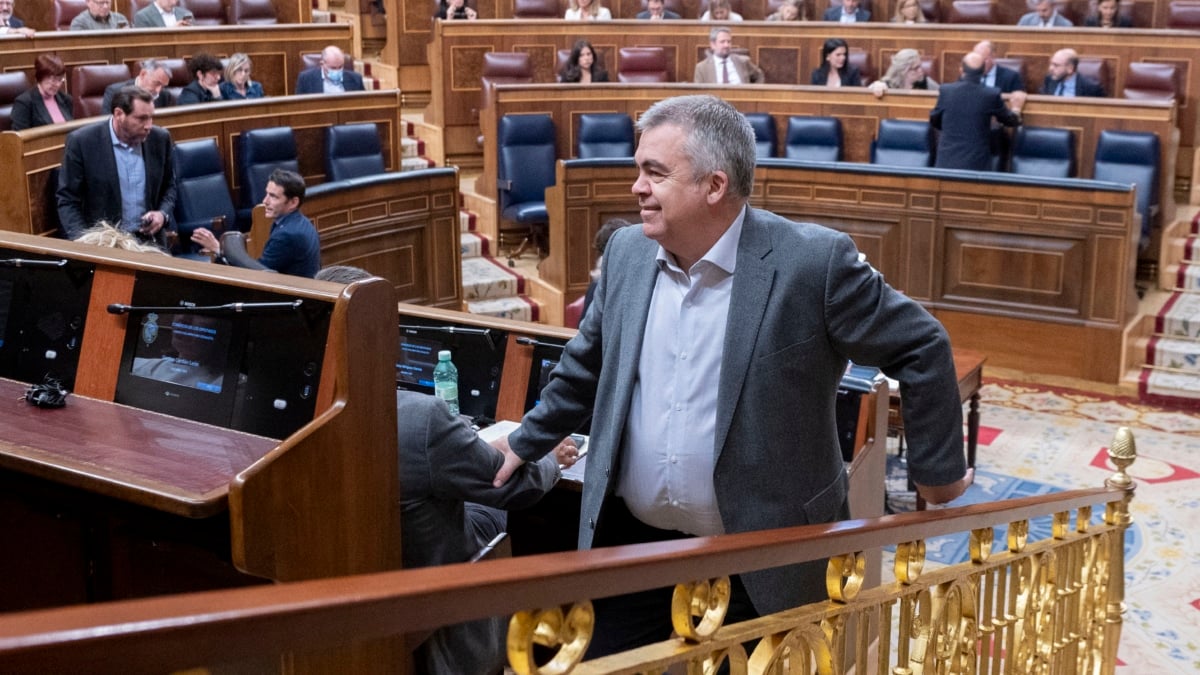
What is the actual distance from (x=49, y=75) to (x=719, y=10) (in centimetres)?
488

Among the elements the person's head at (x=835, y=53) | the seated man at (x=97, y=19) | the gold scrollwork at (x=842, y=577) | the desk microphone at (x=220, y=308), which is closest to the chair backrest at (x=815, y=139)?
the person's head at (x=835, y=53)

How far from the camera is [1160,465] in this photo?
5.53m

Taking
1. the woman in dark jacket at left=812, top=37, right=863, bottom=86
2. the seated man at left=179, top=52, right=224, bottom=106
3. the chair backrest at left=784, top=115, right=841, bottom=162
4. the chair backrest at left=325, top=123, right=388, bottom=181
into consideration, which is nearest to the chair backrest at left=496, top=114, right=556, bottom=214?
the chair backrest at left=325, top=123, right=388, bottom=181

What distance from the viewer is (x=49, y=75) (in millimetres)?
6289

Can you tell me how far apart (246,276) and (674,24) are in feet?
24.0

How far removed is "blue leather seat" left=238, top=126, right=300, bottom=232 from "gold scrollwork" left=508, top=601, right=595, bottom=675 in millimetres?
5630

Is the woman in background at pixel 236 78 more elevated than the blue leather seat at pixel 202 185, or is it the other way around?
the woman in background at pixel 236 78

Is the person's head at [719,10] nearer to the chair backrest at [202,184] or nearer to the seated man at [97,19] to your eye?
the seated man at [97,19]

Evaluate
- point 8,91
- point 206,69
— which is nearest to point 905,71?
point 206,69

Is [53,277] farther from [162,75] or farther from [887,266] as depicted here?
[887,266]

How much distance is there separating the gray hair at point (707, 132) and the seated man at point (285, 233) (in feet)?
10.6

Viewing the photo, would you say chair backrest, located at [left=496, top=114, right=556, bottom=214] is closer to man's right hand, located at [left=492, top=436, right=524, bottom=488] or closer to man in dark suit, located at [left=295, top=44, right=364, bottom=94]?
man in dark suit, located at [left=295, top=44, right=364, bottom=94]

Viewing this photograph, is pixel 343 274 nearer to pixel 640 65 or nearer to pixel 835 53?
Answer: pixel 835 53

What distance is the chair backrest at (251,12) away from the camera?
9.58 m
